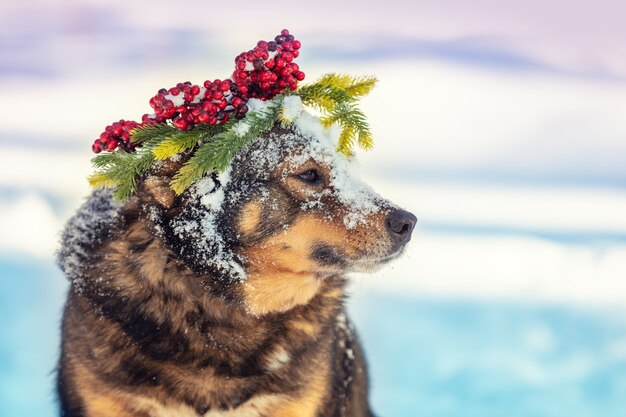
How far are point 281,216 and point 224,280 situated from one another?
0.41 metres

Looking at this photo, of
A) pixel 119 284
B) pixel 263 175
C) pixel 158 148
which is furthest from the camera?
pixel 119 284

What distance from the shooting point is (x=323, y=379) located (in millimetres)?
3982

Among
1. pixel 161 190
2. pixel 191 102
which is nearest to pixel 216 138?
pixel 191 102

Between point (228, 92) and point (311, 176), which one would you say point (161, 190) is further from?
point (311, 176)

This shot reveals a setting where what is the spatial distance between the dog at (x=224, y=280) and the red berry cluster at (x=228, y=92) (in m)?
0.19

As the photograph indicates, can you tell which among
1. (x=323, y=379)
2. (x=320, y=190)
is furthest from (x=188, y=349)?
(x=320, y=190)

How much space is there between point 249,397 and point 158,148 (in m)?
1.27

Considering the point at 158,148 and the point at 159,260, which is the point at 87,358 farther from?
the point at 158,148

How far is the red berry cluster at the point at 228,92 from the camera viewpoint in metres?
3.42

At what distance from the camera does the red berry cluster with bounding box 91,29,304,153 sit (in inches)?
135

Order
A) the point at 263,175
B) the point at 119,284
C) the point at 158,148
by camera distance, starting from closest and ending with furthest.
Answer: the point at 158,148, the point at 263,175, the point at 119,284

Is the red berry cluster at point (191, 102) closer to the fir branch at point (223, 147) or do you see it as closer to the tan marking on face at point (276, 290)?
the fir branch at point (223, 147)

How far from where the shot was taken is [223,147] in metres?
3.39

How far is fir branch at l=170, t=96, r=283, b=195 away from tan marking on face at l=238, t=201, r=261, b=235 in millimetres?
228
